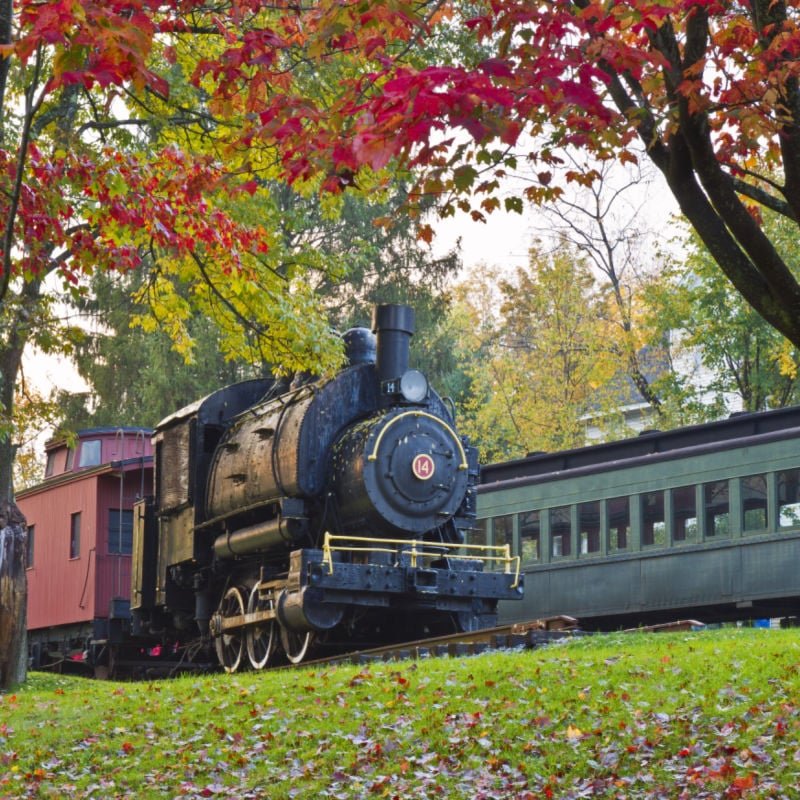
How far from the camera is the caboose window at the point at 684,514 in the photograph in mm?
19875

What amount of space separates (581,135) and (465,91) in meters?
1.52

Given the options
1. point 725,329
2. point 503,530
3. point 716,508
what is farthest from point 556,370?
point 716,508

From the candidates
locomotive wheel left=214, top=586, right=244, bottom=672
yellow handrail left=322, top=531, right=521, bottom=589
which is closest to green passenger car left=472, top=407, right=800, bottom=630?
yellow handrail left=322, top=531, right=521, bottom=589

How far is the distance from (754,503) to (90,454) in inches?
526

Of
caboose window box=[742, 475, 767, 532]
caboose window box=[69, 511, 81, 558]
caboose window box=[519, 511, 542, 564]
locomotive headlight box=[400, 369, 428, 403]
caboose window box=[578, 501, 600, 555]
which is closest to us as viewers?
locomotive headlight box=[400, 369, 428, 403]

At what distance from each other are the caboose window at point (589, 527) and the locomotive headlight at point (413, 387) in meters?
4.56

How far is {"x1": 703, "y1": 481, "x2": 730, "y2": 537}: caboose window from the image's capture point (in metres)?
19.4

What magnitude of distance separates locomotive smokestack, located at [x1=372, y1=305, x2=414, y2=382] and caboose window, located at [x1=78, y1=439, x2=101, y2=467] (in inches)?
390

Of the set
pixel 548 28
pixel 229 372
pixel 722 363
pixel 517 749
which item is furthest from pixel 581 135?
pixel 229 372

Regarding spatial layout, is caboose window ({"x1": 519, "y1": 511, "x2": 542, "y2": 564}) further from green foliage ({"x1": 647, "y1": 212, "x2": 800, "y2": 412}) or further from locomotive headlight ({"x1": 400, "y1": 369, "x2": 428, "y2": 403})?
green foliage ({"x1": 647, "y1": 212, "x2": 800, "y2": 412})

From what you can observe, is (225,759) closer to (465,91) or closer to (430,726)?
(430,726)

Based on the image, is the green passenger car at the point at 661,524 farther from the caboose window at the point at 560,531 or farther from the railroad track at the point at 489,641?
the railroad track at the point at 489,641

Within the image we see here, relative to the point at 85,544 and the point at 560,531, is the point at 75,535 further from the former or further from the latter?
the point at 560,531

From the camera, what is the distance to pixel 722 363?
3089 cm
